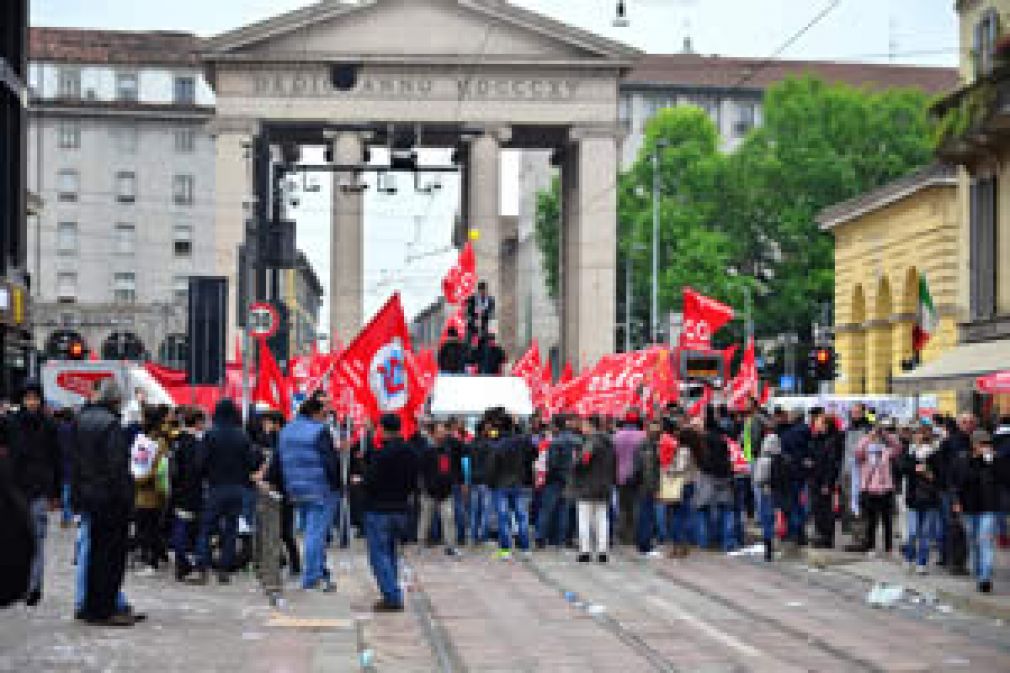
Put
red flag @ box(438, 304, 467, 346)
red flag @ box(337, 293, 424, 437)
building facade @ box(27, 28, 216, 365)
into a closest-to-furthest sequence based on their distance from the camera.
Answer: red flag @ box(337, 293, 424, 437)
red flag @ box(438, 304, 467, 346)
building facade @ box(27, 28, 216, 365)

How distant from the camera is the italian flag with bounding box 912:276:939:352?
3619cm

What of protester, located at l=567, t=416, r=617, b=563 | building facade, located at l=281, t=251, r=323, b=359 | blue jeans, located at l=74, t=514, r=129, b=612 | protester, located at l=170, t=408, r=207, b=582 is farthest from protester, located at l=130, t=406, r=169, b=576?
building facade, located at l=281, t=251, r=323, b=359

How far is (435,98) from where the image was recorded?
7450 cm

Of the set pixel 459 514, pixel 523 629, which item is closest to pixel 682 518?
pixel 459 514

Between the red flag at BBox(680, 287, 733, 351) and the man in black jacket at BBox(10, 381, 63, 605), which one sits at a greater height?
the red flag at BBox(680, 287, 733, 351)

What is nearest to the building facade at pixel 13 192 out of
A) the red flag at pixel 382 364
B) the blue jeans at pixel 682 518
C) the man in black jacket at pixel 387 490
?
the blue jeans at pixel 682 518

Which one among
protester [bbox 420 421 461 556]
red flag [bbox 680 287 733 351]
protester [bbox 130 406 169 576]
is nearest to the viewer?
protester [bbox 130 406 169 576]

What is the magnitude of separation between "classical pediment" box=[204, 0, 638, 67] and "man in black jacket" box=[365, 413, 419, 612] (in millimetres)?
57185

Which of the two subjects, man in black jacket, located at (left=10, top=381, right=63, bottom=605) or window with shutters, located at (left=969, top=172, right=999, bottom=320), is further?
window with shutters, located at (left=969, top=172, right=999, bottom=320)

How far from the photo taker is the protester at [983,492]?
768 inches

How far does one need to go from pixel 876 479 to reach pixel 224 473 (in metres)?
8.23

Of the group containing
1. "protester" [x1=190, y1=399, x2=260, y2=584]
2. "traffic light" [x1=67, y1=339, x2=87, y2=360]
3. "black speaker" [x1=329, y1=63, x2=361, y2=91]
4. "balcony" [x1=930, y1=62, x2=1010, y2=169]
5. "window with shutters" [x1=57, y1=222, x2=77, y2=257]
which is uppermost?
"black speaker" [x1=329, y1=63, x2=361, y2=91]

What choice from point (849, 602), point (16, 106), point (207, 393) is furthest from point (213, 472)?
point (207, 393)

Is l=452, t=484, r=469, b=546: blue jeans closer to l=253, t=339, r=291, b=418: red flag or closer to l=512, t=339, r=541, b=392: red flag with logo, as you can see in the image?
l=253, t=339, r=291, b=418: red flag
